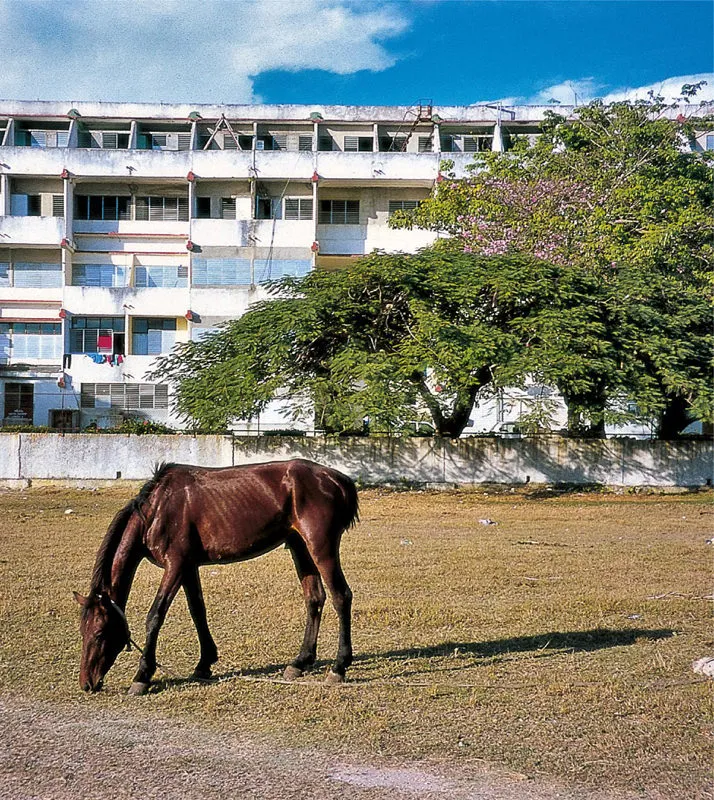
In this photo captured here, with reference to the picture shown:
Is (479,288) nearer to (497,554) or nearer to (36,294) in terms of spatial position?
(497,554)

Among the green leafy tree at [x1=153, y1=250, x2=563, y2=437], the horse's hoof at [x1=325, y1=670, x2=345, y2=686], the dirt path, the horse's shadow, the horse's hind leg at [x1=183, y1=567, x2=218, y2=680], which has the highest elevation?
the green leafy tree at [x1=153, y1=250, x2=563, y2=437]

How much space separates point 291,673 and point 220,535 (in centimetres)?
125

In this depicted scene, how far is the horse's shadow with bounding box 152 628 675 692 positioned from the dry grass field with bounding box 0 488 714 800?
0.03 meters

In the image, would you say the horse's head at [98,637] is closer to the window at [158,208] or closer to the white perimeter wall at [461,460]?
the white perimeter wall at [461,460]

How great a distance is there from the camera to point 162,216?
47500mm

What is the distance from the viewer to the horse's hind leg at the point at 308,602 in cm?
779

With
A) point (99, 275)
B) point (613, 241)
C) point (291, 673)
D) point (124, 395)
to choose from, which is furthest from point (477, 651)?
point (99, 275)

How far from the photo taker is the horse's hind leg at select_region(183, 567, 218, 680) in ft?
25.3

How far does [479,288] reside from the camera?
25.5 m

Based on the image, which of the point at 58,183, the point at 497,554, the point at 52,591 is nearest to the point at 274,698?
the point at 52,591

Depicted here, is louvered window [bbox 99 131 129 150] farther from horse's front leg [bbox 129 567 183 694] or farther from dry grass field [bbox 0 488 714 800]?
horse's front leg [bbox 129 567 183 694]

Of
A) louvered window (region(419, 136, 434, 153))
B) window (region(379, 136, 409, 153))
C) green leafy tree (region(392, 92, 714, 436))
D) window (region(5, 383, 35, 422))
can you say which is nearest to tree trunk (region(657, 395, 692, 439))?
green leafy tree (region(392, 92, 714, 436))

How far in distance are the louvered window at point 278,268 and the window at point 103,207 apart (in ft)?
26.3

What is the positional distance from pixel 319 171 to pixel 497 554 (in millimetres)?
33535
